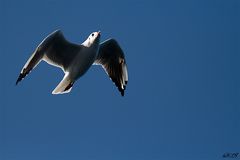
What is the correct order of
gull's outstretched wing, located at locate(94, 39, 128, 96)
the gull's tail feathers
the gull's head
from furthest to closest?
gull's outstretched wing, located at locate(94, 39, 128, 96), the gull's tail feathers, the gull's head

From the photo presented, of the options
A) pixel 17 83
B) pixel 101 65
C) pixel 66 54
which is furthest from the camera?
pixel 101 65

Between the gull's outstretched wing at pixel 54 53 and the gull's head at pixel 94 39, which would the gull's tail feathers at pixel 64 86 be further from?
the gull's head at pixel 94 39

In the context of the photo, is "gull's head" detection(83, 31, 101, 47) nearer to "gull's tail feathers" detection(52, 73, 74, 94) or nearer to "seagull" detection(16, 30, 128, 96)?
"seagull" detection(16, 30, 128, 96)

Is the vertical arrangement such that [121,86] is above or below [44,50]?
below

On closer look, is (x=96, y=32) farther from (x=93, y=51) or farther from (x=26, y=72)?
(x=26, y=72)

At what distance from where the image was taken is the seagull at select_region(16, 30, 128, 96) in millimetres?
9062

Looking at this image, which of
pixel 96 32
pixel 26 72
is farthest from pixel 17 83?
pixel 96 32

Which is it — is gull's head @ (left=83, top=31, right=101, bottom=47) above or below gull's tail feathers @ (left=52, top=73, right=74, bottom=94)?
above

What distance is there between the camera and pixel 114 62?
10117 millimetres

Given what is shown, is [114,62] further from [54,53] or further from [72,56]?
[54,53]

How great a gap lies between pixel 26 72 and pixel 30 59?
0.23m

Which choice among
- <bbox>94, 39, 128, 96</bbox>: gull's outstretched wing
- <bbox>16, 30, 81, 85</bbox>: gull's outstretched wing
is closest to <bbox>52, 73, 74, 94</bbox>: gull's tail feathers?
<bbox>16, 30, 81, 85</bbox>: gull's outstretched wing

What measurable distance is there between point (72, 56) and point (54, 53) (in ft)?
1.03

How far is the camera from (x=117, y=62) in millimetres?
10109
